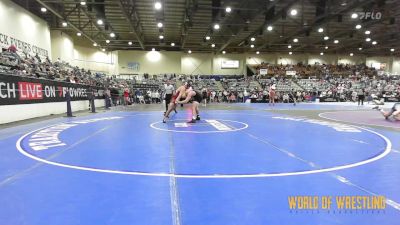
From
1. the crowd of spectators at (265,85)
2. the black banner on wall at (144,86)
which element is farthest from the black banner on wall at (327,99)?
the black banner on wall at (144,86)

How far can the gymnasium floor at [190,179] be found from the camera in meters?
2.92

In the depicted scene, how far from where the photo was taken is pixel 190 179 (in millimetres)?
4051

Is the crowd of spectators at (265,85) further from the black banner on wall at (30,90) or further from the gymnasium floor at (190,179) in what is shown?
the gymnasium floor at (190,179)

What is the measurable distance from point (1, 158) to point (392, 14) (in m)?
31.0

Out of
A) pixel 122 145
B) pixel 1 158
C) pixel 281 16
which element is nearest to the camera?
pixel 1 158

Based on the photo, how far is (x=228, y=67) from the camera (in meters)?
48.5

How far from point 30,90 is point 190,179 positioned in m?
11.2

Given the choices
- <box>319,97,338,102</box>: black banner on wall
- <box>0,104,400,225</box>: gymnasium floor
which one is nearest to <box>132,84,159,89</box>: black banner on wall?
<box>319,97,338,102</box>: black banner on wall

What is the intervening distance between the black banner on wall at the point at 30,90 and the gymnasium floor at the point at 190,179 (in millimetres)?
4349

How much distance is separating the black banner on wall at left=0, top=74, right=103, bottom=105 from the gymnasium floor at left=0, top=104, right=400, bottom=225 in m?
4.35

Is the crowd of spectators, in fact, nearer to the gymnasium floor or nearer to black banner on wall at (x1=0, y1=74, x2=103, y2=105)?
black banner on wall at (x1=0, y1=74, x2=103, y2=105)

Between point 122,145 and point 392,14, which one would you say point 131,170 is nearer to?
point 122,145

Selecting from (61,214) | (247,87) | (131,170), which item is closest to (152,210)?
(61,214)

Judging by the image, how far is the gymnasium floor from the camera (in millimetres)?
2922
